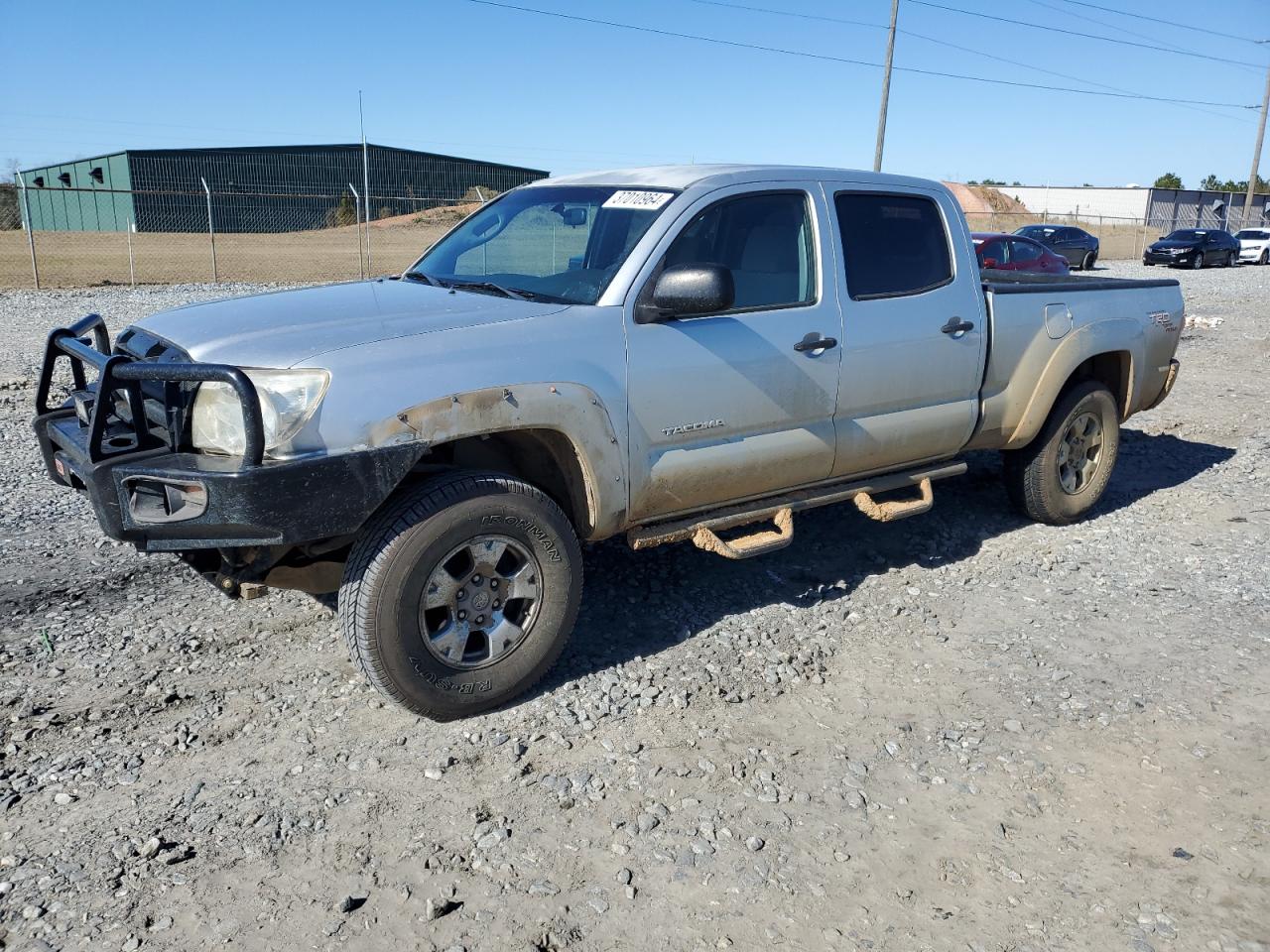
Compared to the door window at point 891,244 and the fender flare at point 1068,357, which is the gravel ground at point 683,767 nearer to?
the fender flare at point 1068,357

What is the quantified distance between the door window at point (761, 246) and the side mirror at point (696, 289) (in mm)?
389

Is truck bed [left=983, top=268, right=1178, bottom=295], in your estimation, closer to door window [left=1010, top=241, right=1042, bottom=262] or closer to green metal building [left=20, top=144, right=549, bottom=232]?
door window [left=1010, top=241, right=1042, bottom=262]

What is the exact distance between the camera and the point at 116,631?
4.40m

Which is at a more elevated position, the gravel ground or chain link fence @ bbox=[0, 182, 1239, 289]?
the gravel ground

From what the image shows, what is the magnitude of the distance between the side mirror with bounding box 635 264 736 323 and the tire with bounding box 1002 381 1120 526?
2901 millimetres

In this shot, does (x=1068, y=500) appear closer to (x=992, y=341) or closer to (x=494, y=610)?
(x=992, y=341)

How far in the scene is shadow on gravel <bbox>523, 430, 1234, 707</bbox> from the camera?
4.57 m

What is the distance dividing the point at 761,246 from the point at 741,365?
66cm

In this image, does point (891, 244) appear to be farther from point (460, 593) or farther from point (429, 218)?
point (429, 218)

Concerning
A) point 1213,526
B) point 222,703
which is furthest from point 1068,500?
point 222,703

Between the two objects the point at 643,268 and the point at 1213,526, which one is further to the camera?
the point at 1213,526

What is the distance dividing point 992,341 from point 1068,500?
1.46 metres

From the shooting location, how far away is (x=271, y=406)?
3295mm

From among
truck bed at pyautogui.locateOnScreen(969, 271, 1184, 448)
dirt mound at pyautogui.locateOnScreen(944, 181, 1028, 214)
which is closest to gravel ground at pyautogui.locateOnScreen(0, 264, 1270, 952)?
truck bed at pyautogui.locateOnScreen(969, 271, 1184, 448)
